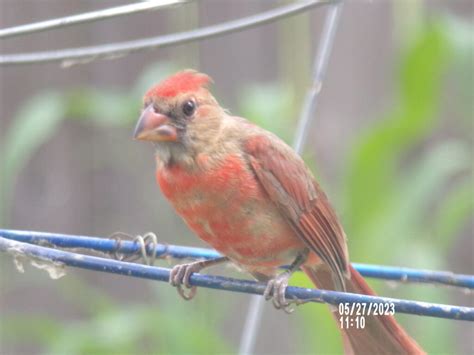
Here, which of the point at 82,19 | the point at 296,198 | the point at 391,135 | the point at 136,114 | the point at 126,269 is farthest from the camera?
the point at 136,114

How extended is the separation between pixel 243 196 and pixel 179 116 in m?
0.28

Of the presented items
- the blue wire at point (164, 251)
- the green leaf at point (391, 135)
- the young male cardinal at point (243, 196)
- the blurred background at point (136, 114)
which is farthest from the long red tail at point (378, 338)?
the blurred background at point (136, 114)

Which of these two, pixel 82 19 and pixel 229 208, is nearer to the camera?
pixel 82 19

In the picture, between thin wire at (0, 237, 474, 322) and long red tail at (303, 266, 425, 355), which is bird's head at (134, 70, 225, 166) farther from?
long red tail at (303, 266, 425, 355)

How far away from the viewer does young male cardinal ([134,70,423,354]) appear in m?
2.67

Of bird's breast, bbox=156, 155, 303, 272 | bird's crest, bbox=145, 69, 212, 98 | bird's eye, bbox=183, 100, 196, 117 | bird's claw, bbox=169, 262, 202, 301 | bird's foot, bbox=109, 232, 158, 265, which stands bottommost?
bird's claw, bbox=169, 262, 202, 301

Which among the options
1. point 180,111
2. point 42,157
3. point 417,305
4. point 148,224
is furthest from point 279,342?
point 417,305

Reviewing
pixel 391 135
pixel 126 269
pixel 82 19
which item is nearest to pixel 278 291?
pixel 126 269

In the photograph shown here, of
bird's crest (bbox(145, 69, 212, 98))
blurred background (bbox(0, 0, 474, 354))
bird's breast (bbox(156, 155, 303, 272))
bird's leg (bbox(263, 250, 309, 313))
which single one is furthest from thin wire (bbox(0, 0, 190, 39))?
blurred background (bbox(0, 0, 474, 354))

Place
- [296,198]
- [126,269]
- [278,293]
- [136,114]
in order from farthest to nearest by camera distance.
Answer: [136,114] → [296,198] → [278,293] → [126,269]

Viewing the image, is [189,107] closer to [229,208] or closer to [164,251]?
[229,208]

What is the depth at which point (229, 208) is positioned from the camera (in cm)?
270

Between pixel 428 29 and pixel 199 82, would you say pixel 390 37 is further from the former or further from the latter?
pixel 199 82

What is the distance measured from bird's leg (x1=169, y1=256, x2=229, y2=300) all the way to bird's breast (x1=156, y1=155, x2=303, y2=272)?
106mm
